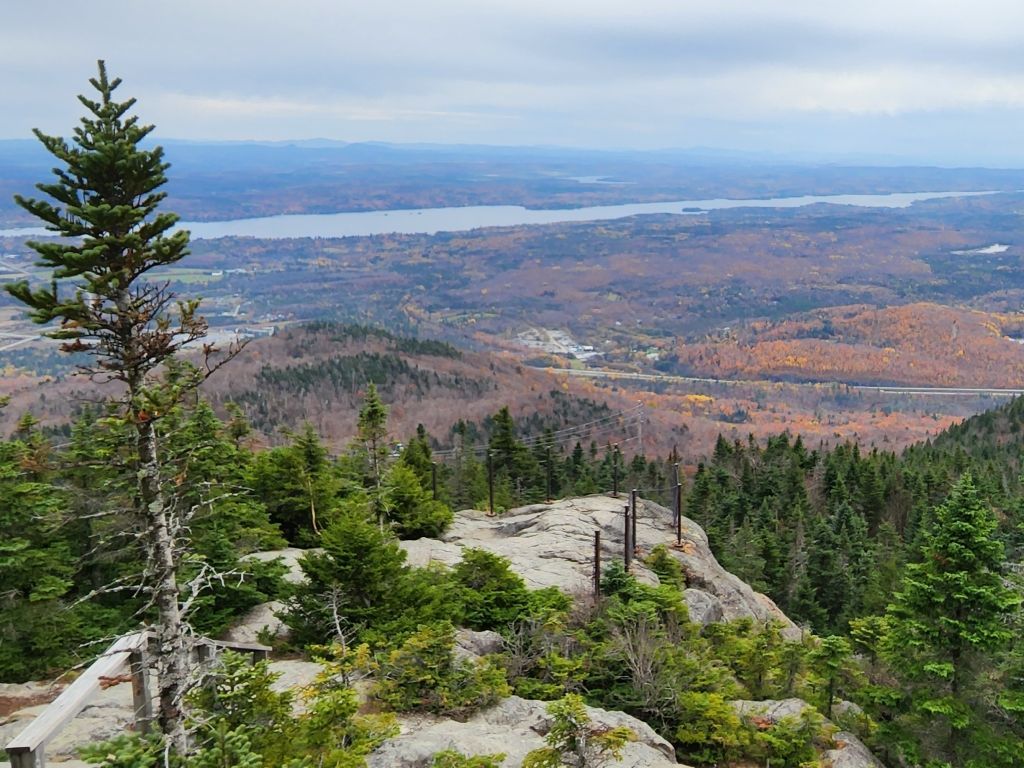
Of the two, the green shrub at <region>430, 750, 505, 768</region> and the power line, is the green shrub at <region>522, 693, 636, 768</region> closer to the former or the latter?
the green shrub at <region>430, 750, 505, 768</region>

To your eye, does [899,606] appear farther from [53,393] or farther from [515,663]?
[53,393]

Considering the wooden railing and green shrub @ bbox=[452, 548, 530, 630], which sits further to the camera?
green shrub @ bbox=[452, 548, 530, 630]

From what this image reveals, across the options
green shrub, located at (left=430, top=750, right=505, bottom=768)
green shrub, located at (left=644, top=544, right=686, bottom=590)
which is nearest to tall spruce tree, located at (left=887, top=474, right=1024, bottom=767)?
green shrub, located at (left=644, top=544, right=686, bottom=590)

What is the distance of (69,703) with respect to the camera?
8.77m

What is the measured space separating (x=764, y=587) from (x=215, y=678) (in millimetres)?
39779

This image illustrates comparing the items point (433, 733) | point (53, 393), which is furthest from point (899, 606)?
point (53, 393)

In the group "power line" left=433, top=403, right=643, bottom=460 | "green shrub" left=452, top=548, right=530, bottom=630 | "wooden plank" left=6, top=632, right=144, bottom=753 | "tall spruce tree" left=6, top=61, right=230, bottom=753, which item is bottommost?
"power line" left=433, top=403, right=643, bottom=460

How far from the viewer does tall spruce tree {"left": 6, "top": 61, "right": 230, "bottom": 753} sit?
8.05m

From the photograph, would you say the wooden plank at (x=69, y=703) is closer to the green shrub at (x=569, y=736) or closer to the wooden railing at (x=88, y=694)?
the wooden railing at (x=88, y=694)

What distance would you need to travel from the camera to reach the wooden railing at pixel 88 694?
8180 millimetres

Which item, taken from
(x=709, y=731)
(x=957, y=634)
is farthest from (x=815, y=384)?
(x=709, y=731)

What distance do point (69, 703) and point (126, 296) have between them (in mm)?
4812

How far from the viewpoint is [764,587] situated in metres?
43.9

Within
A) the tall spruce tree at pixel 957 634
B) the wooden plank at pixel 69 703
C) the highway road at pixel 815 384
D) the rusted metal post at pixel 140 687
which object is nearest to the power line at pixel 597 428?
the highway road at pixel 815 384
